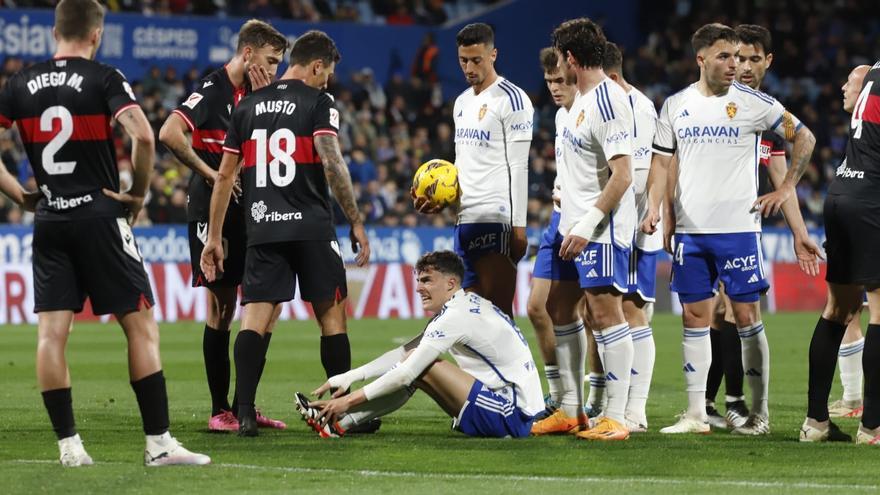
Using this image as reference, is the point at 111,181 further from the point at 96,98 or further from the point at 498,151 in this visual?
the point at 498,151

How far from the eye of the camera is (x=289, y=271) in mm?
8484

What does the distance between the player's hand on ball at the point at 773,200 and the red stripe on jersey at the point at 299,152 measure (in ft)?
9.10

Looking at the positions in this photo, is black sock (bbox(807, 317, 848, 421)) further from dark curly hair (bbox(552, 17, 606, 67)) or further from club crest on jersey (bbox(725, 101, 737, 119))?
dark curly hair (bbox(552, 17, 606, 67))

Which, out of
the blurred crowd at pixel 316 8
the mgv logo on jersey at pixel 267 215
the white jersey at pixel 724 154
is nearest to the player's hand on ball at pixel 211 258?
the mgv logo on jersey at pixel 267 215

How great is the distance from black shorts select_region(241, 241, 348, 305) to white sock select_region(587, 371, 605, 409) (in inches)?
86.8

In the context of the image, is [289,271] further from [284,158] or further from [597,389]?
[597,389]

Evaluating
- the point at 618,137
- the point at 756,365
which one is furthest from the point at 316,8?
the point at 618,137

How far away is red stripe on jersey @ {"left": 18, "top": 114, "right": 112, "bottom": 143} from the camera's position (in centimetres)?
684

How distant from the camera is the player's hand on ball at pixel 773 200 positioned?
8516mm

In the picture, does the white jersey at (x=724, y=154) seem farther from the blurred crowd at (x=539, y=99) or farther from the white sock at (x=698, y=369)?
the blurred crowd at (x=539, y=99)

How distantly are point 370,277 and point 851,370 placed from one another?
1332 cm

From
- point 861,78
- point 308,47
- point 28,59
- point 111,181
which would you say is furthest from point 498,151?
point 28,59

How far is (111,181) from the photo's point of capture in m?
6.95

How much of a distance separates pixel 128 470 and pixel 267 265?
1921 millimetres
